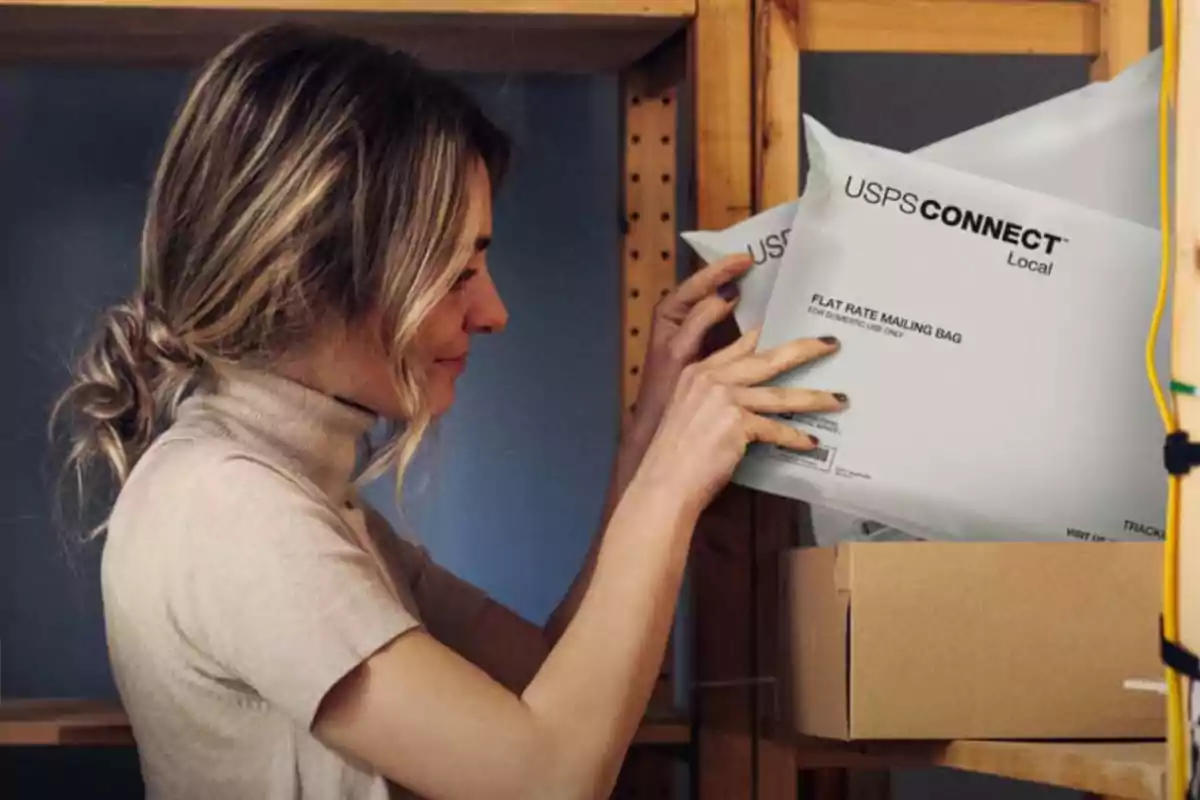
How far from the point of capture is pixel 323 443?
106cm

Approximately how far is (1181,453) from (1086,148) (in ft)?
1.46

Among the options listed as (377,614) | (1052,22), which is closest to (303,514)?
Answer: (377,614)

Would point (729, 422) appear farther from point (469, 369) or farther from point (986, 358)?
point (469, 369)

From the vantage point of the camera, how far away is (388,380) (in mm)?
1066

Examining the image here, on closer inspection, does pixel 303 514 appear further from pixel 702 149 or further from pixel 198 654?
pixel 702 149

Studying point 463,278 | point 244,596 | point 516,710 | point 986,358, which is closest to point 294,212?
point 463,278

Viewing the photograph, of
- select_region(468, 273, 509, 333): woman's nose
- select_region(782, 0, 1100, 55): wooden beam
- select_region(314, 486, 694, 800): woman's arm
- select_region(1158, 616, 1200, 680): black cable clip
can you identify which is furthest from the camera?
select_region(782, 0, 1100, 55): wooden beam

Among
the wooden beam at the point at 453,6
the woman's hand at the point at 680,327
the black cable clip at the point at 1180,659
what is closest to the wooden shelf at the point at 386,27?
the wooden beam at the point at 453,6

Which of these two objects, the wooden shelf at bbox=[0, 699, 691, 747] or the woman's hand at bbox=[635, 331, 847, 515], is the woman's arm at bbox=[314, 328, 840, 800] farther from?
the wooden shelf at bbox=[0, 699, 691, 747]

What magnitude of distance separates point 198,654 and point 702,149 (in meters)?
0.58

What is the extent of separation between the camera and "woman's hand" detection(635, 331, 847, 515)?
40.9 inches

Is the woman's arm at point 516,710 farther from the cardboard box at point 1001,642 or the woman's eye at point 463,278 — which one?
the woman's eye at point 463,278

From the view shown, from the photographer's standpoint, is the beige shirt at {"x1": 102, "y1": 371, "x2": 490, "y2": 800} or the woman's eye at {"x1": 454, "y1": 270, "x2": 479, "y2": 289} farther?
the woman's eye at {"x1": 454, "y1": 270, "x2": 479, "y2": 289}

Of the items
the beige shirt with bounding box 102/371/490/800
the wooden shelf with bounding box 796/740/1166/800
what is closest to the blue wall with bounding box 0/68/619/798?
the beige shirt with bounding box 102/371/490/800
